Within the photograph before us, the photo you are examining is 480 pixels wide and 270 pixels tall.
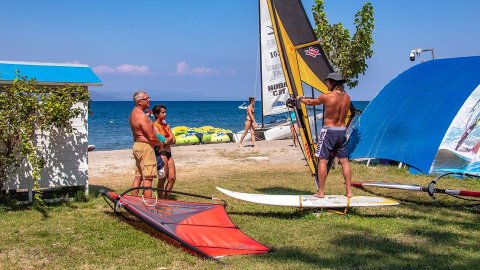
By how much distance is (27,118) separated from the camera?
8.25m

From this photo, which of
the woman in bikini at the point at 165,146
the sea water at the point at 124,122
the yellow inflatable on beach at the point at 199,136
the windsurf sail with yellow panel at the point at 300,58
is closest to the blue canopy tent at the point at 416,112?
the windsurf sail with yellow panel at the point at 300,58

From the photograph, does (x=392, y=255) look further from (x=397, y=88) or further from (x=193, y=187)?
(x=397, y=88)

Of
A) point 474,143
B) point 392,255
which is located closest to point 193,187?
point 392,255

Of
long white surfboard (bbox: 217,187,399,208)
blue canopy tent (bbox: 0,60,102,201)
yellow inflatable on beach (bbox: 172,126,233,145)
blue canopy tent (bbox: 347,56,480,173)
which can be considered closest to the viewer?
long white surfboard (bbox: 217,187,399,208)

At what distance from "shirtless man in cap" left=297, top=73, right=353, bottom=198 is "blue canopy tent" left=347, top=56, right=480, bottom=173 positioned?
14.9 ft

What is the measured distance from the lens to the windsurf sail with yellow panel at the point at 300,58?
8.95 meters

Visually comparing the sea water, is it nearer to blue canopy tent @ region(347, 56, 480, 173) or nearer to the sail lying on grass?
the sail lying on grass

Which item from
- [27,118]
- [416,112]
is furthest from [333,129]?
[416,112]

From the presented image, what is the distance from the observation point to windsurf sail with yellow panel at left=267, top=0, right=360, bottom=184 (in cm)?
895

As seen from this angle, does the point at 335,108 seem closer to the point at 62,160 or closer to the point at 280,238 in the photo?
the point at 280,238

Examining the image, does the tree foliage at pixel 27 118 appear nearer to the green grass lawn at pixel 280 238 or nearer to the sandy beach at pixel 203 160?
the green grass lawn at pixel 280 238

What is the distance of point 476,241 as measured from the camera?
257 inches

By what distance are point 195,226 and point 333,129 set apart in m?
2.76

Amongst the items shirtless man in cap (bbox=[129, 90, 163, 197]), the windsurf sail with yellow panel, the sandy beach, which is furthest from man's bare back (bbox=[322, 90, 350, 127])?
the sandy beach
